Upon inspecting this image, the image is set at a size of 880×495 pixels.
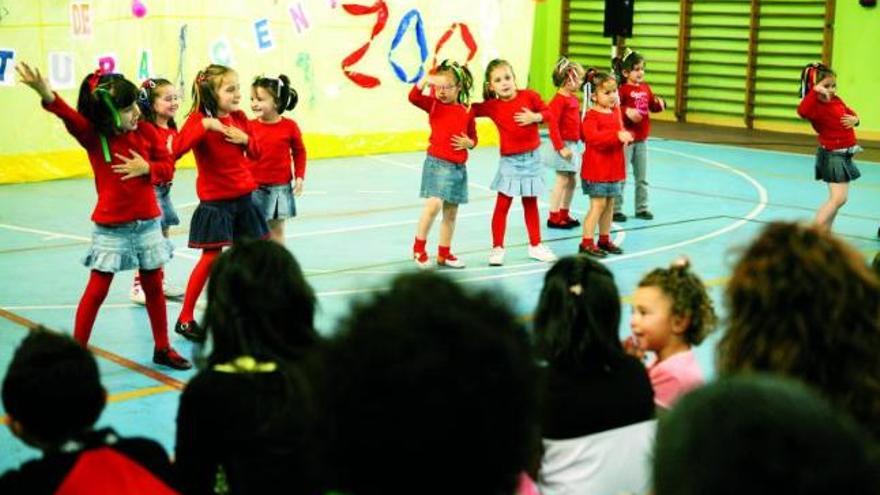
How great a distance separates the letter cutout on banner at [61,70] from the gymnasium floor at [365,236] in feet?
3.28

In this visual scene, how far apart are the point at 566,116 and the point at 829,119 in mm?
2005

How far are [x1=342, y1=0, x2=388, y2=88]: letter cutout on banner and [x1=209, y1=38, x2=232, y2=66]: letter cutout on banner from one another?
1534 millimetres

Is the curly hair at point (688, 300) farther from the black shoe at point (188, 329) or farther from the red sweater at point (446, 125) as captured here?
the red sweater at point (446, 125)

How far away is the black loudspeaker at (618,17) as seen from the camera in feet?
46.0

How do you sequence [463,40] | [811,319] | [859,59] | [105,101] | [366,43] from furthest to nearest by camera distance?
[859,59], [463,40], [366,43], [105,101], [811,319]

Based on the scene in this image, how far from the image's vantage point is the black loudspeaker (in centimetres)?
1401

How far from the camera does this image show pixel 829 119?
878cm

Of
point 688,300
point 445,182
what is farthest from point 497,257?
point 688,300

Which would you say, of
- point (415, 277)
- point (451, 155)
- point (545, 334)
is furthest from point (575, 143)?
point (415, 277)

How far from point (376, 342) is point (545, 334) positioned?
5.56ft

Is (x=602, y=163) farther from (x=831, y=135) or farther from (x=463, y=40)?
(x=463, y=40)

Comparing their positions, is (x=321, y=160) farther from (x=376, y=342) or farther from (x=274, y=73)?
(x=376, y=342)

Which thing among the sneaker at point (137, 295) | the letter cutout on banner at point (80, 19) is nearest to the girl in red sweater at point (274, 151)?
the sneaker at point (137, 295)

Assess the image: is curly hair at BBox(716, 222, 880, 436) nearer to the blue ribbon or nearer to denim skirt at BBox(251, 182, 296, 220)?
denim skirt at BBox(251, 182, 296, 220)
